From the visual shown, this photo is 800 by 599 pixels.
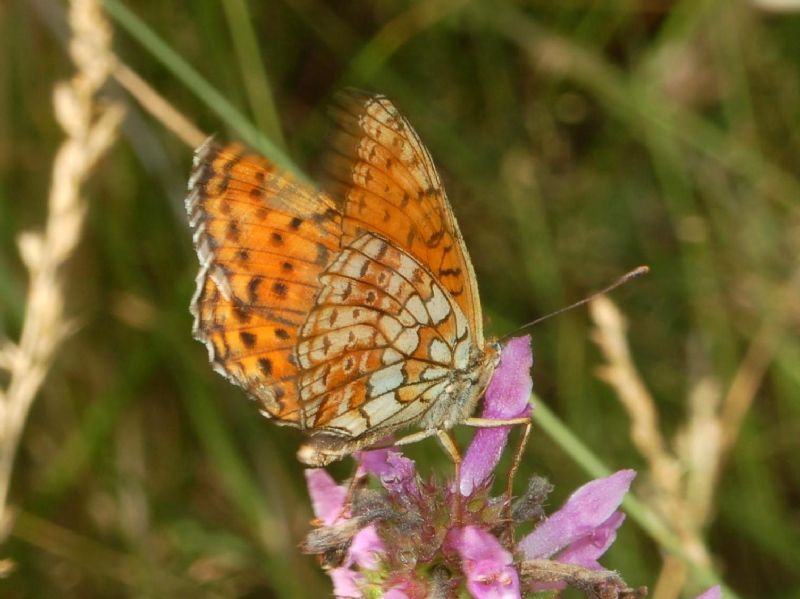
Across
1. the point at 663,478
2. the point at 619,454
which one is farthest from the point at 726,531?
the point at 663,478

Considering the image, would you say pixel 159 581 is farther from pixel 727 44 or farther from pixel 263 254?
pixel 727 44

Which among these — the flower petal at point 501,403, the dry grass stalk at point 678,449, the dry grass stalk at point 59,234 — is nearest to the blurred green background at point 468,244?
the dry grass stalk at point 678,449

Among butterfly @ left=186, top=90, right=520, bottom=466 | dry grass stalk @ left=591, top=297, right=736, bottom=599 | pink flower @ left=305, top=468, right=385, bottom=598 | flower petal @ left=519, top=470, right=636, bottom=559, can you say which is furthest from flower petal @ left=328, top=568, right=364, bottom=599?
dry grass stalk @ left=591, top=297, right=736, bottom=599

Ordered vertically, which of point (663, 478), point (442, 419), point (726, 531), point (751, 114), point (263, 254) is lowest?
point (726, 531)

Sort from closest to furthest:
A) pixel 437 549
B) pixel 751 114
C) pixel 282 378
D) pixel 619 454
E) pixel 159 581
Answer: pixel 437 549, pixel 282 378, pixel 159 581, pixel 619 454, pixel 751 114

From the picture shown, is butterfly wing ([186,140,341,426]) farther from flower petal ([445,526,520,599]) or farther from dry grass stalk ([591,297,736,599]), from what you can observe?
dry grass stalk ([591,297,736,599])

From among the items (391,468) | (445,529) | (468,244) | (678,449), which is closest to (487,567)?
(445,529)

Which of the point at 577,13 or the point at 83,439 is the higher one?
the point at 577,13
